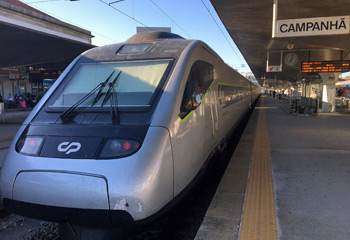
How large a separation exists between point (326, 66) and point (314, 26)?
926 cm

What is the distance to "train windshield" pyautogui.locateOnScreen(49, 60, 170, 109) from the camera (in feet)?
10.8

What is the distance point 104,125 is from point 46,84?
28.2 metres

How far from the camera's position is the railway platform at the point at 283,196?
3.09 metres

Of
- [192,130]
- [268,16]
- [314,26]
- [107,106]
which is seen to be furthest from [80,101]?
[268,16]

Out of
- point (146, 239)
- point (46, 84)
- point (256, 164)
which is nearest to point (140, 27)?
point (256, 164)

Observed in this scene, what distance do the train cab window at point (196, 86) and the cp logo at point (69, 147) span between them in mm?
1124

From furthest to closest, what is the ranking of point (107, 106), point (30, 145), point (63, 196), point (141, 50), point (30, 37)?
1. point (30, 37)
2. point (141, 50)
3. point (107, 106)
4. point (30, 145)
5. point (63, 196)

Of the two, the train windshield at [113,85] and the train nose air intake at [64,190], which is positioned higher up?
the train windshield at [113,85]

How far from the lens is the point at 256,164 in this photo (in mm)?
5844

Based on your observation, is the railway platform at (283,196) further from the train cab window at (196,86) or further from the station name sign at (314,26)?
the station name sign at (314,26)

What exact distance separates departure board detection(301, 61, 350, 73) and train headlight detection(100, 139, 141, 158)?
15044mm

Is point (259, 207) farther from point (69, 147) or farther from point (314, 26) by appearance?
point (314, 26)

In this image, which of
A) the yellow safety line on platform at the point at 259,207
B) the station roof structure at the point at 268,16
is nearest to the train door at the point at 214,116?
Answer: the yellow safety line on platform at the point at 259,207

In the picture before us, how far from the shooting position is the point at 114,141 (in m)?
2.72
